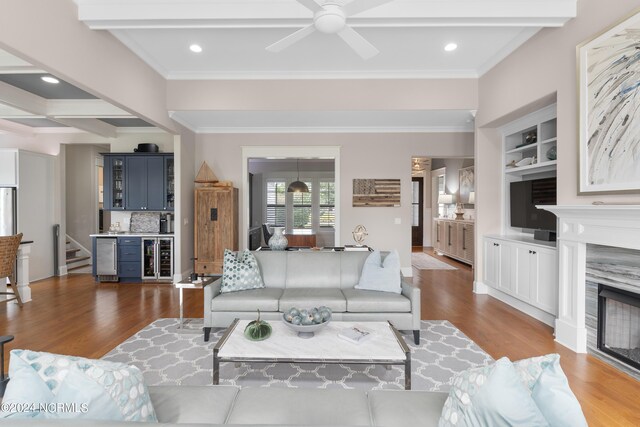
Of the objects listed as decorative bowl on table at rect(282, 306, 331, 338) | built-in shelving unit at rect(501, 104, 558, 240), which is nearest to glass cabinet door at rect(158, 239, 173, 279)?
decorative bowl on table at rect(282, 306, 331, 338)

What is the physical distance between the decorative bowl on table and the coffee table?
52 millimetres

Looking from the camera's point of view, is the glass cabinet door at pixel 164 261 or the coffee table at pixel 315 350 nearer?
the coffee table at pixel 315 350

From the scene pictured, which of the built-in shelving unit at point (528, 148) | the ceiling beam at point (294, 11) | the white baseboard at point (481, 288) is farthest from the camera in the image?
the white baseboard at point (481, 288)

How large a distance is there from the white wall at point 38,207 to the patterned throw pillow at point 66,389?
6015 millimetres

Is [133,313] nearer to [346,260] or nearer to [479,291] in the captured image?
[346,260]

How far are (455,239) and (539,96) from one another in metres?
4.79

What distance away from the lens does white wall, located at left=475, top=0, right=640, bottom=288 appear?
2.97 meters

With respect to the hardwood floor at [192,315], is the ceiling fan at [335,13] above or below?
above

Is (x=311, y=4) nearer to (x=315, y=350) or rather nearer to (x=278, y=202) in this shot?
(x=315, y=350)

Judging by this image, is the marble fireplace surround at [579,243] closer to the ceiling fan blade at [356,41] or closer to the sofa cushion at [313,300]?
the sofa cushion at [313,300]

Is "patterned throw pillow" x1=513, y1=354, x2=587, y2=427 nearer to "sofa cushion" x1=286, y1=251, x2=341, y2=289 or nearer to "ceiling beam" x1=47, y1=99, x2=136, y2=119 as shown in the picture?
"sofa cushion" x1=286, y1=251, x2=341, y2=289

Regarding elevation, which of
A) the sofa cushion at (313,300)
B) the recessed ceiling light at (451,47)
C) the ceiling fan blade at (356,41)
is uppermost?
the recessed ceiling light at (451,47)

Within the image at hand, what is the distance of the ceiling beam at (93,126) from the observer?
17.3 ft

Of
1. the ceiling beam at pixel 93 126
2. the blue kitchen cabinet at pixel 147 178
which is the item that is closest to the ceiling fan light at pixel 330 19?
the blue kitchen cabinet at pixel 147 178
